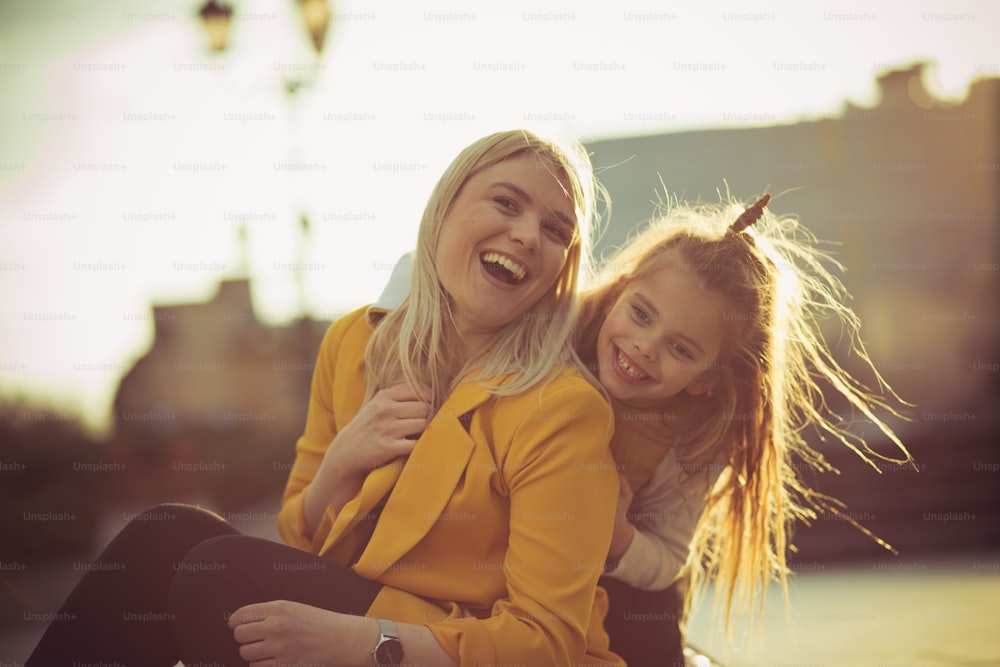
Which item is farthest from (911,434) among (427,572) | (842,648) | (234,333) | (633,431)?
(234,333)

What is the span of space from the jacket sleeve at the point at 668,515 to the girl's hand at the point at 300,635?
836mm

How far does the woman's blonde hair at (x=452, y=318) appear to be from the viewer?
2.31 metres

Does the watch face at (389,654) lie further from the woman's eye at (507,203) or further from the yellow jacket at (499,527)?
the woman's eye at (507,203)

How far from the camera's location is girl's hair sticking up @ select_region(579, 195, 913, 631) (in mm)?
2545

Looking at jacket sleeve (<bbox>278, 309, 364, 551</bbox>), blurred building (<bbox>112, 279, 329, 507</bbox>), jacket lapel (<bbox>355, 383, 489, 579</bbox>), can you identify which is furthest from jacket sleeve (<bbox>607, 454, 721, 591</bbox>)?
blurred building (<bbox>112, 279, 329, 507</bbox>)

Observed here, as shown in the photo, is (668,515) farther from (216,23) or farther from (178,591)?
(216,23)

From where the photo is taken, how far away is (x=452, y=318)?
7.98 feet

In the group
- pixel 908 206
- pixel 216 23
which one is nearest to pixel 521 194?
pixel 216 23

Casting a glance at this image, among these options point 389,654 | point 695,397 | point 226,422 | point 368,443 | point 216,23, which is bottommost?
point 389,654

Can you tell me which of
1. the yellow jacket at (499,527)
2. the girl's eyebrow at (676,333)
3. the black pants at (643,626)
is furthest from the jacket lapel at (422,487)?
the black pants at (643,626)

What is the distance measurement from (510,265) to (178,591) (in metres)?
1.07

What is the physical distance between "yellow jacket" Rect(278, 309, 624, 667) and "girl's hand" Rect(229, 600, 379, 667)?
0.50 feet

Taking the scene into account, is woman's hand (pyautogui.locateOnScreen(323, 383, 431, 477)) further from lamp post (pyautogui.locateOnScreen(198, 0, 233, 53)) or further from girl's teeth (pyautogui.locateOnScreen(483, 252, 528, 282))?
lamp post (pyautogui.locateOnScreen(198, 0, 233, 53))

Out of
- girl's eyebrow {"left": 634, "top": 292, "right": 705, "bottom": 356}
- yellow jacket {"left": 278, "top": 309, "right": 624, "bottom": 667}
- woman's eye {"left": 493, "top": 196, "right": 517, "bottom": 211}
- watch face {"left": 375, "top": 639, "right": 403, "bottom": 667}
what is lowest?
watch face {"left": 375, "top": 639, "right": 403, "bottom": 667}
